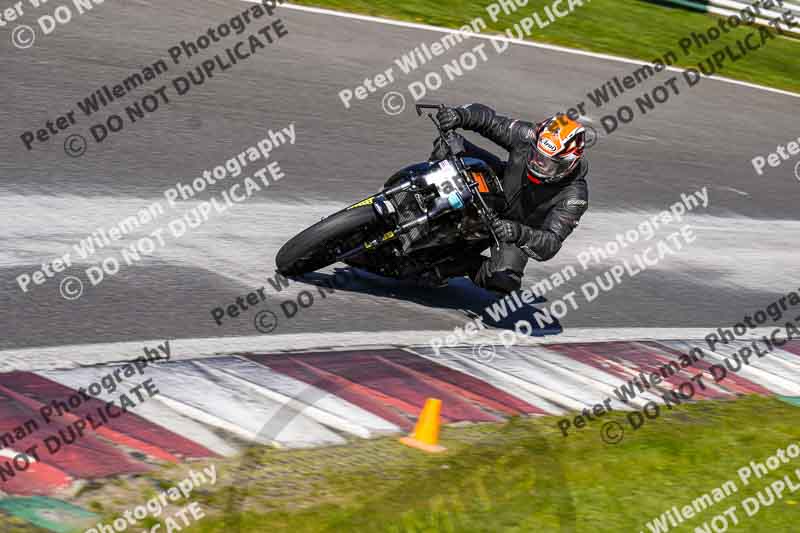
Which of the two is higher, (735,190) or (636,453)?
(735,190)

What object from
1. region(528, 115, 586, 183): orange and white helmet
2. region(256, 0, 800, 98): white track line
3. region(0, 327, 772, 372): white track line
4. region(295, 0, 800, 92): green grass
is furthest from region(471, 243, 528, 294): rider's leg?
region(256, 0, 800, 98): white track line

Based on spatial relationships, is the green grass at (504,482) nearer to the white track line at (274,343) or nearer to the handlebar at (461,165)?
the white track line at (274,343)

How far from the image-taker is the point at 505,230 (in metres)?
6.98

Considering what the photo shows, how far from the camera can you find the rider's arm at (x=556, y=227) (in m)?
7.21

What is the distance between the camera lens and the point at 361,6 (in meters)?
15.6

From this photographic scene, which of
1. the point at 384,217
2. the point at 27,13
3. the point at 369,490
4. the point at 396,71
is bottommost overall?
the point at 369,490

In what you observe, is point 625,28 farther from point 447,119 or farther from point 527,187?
point 447,119

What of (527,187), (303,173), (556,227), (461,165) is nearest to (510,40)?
(303,173)

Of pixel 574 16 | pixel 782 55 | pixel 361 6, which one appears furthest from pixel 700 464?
pixel 782 55

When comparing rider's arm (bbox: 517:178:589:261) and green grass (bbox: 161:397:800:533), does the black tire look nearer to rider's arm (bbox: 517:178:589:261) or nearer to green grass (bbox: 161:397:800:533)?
rider's arm (bbox: 517:178:589:261)

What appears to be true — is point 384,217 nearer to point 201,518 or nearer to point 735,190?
point 201,518

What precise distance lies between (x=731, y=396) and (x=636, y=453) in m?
1.51

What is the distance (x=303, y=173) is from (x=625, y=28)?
10.6 metres

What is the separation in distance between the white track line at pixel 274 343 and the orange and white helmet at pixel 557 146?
1.27 meters
